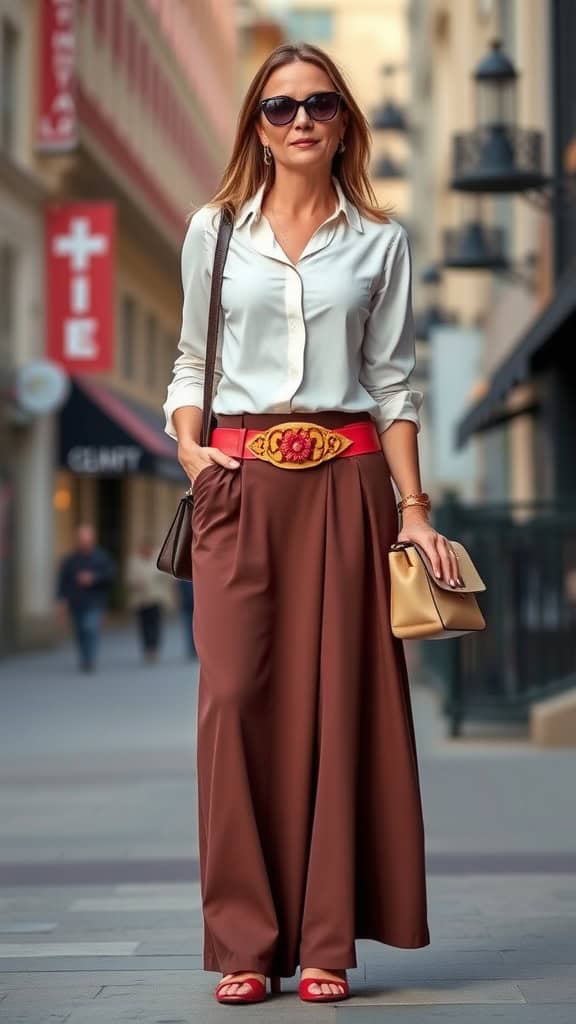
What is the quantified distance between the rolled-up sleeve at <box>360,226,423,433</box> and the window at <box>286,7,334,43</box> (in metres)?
96.7

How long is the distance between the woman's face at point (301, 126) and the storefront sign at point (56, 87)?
2159 centimetres

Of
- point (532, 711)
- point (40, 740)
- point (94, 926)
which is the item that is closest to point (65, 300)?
point (40, 740)

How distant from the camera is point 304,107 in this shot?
454 centimetres

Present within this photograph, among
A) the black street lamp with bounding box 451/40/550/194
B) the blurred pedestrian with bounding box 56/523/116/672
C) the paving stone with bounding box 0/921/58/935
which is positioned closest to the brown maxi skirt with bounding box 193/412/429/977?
the paving stone with bounding box 0/921/58/935

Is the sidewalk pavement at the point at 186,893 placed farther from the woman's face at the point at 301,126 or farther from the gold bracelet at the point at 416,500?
the woman's face at the point at 301,126

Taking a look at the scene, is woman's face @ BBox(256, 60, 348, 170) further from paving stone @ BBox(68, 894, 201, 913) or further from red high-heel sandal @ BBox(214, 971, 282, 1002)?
paving stone @ BBox(68, 894, 201, 913)

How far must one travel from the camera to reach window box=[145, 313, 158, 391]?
38.2m

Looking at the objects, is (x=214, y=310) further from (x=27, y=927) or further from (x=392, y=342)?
(x=27, y=927)

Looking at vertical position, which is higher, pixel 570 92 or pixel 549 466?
pixel 570 92

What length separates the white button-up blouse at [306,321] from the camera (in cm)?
452

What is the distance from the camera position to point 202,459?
4.60m

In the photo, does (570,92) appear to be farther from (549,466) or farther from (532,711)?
(532,711)

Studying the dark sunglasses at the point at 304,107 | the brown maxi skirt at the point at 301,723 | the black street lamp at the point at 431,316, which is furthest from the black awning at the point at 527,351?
the black street lamp at the point at 431,316

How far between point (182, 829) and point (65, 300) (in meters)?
19.1
